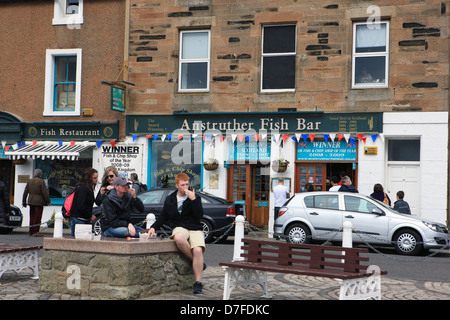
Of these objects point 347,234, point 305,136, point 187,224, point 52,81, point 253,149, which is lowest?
point 347,234

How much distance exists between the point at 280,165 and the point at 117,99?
579cm

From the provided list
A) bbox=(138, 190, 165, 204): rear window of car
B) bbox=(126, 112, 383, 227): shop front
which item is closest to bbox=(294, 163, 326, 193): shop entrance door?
bbox=(126, 112, 383, 227): shop front

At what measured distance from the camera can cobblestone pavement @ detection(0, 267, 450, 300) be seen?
844 centimetres

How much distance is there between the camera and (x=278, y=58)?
20.9m

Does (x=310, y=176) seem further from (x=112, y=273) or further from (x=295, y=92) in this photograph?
(x=112, y=273)

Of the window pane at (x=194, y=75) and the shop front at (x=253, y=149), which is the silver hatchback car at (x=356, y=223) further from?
the window pane at (x=194, y=75)

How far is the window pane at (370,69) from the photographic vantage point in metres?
20.0

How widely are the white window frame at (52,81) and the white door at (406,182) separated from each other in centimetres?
1071

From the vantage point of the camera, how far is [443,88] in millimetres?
19016

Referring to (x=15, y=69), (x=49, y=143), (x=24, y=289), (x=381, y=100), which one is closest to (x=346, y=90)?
(x=381, y=100)

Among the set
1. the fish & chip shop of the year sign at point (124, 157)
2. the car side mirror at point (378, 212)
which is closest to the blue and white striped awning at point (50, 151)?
the fish & chip shop of the year sign at point (124, 157)

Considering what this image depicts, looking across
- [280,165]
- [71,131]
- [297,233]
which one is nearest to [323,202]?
[297,233]

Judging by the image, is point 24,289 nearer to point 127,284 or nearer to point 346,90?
point 127,284

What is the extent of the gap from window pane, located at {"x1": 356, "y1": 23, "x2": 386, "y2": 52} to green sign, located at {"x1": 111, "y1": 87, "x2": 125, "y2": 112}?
775 centimetres
